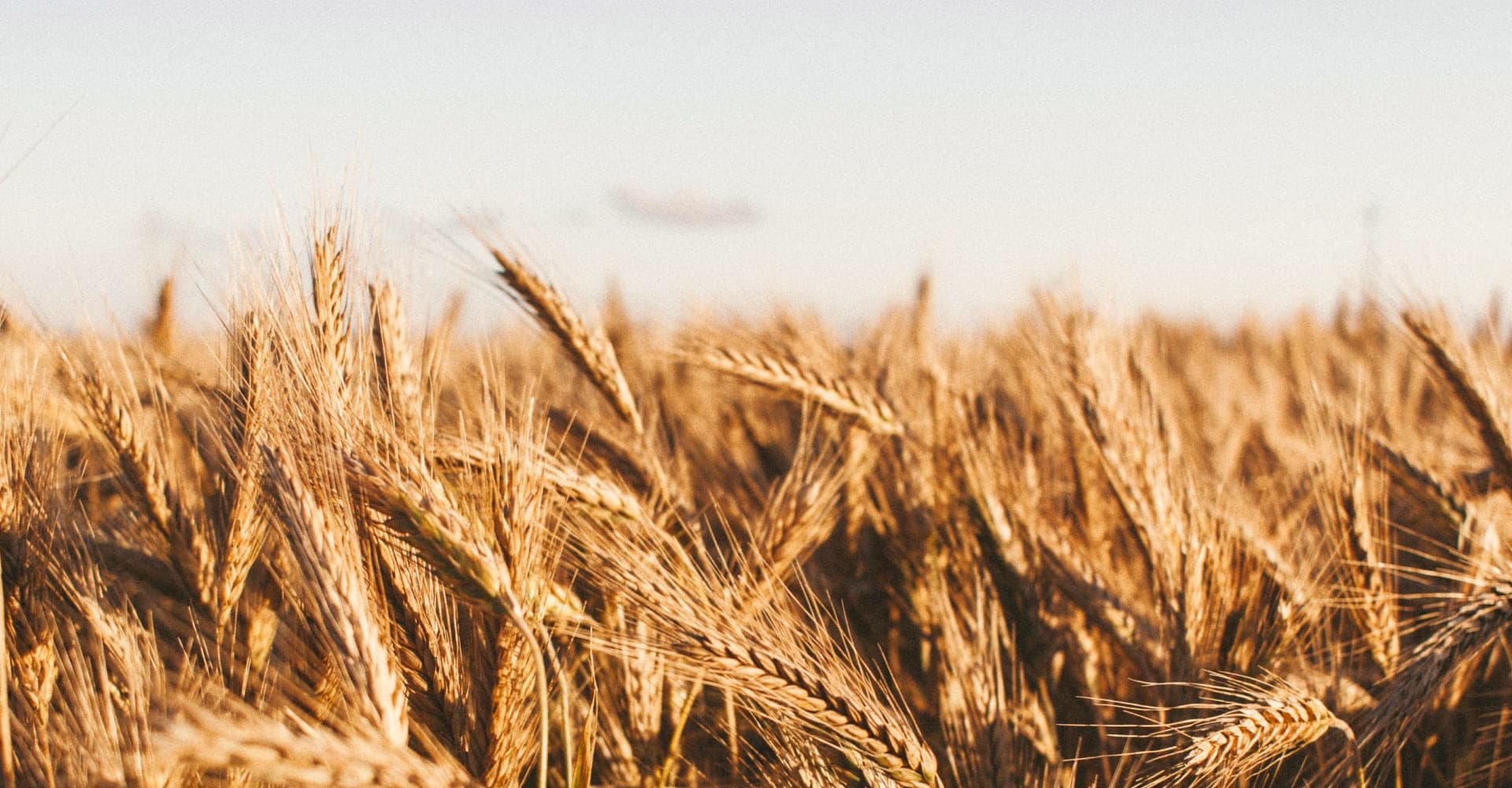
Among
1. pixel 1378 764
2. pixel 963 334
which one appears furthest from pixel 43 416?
pixel 963 334

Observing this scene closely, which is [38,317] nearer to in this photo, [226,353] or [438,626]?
[226,353]

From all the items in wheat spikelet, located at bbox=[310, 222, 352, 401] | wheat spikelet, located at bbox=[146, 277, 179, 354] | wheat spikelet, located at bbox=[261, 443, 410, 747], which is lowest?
wheat spikelet, located at bbox=[261, 443, 410, 747]

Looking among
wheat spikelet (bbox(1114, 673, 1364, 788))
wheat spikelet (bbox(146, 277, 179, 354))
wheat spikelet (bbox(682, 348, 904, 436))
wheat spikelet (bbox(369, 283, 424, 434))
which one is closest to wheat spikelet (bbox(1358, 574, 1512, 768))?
wheat spikelet (bbox(1114, 673, 1364, 788))

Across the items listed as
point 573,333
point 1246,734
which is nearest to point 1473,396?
point 1246,734

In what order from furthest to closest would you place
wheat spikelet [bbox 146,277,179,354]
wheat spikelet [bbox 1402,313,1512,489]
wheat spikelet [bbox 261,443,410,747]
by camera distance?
1. wheat spikelet [bbox 146,277,179,354]
2. wheat spikelet [bbox 1402,313,1512,489]
3. wheat spikelet [bbox 261,443,410,747]

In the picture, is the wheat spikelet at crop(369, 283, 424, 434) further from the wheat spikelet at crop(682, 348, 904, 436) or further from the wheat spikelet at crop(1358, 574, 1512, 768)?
the wheat spikelet at crop(1358, 574, 1512, 768)

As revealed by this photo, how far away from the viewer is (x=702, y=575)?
4.73 feet

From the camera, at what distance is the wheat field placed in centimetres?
117

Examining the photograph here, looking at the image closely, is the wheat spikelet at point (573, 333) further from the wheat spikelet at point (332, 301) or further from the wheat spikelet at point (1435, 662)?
the wheat spikelet at point (1435, 662)

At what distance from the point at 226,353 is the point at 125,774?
26.1 inches

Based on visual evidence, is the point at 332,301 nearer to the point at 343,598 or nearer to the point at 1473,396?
the point at 343,598

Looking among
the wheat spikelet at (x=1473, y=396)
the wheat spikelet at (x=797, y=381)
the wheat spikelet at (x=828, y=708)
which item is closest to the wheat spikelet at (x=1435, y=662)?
the wheat spikelet at (x=1473, y=396)

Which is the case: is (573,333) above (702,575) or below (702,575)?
above

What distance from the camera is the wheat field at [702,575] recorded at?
1.17 meters
